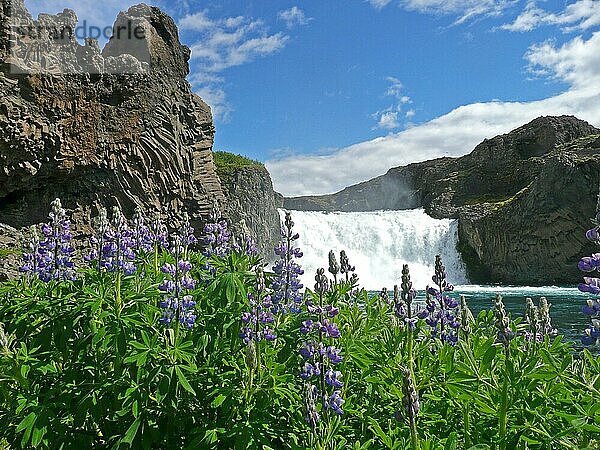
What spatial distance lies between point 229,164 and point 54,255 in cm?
2730

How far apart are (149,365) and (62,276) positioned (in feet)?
5.53

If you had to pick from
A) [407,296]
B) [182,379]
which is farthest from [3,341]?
[407,296]

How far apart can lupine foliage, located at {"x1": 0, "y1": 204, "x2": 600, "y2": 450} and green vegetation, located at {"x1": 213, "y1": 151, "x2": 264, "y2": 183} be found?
2586cm

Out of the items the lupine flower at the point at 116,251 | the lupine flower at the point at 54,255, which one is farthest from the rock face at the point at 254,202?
the lupine flower at the point at 116,251

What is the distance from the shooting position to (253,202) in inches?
1175

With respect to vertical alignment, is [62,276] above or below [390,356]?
above

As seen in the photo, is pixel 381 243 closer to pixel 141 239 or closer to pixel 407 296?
pixel 141 239

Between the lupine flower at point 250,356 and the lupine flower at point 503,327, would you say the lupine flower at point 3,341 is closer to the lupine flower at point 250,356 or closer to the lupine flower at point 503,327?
the lupine flower at point 250,356

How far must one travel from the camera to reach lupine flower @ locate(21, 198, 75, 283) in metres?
4.29

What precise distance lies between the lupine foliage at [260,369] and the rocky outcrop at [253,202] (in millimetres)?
23770

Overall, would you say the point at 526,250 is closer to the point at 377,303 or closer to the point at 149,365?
the point at 377,303

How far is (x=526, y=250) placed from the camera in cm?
3266

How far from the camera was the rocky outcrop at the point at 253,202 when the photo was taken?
94.4ft

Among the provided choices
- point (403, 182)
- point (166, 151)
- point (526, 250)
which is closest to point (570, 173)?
point (526, 250)
